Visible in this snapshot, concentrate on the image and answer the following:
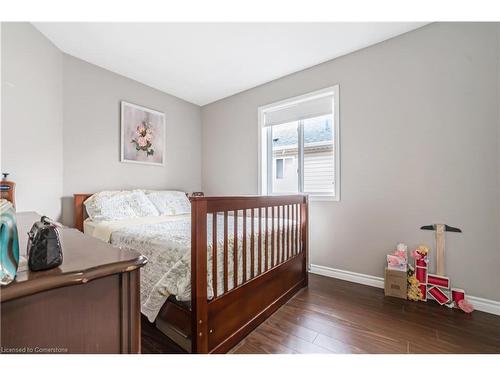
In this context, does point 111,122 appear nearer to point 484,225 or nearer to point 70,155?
point 70,155

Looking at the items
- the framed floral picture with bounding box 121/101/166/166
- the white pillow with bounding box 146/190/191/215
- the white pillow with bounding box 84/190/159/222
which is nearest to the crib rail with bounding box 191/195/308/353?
the white pillow with bounding box 84/190/159/222

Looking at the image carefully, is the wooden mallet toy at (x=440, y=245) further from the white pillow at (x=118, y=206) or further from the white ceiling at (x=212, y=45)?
the white pillow at (x=118, y=206)

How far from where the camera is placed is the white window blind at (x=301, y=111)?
2.66m

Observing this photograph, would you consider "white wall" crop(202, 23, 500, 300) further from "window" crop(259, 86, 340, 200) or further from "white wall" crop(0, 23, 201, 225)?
"white wall" crop(0, 23, 201, 225)

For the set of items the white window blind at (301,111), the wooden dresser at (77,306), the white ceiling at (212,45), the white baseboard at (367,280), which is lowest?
the white baseboard at (367,280)

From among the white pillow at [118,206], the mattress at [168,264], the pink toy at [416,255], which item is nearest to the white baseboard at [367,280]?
the pink toy at [416,255]

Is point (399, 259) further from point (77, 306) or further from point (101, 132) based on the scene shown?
point (101, 132)

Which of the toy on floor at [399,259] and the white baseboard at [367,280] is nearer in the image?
the white baseboard at [367,280]

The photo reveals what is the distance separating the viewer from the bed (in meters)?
1.19

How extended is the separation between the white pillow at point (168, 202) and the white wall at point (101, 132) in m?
0.35

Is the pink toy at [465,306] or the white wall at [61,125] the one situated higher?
the white wall at [61,125]

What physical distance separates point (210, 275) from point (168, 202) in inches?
75.0

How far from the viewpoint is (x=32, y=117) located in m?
2.04

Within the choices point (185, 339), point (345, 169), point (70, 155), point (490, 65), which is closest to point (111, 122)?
point (70, 155)
